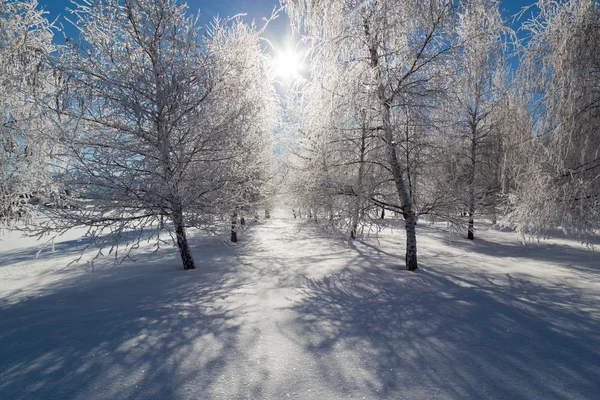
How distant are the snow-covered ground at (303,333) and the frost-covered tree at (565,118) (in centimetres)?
145

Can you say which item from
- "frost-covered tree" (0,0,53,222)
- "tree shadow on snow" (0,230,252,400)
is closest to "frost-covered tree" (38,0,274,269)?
"tree shadow on snow" (0,230,252,400)

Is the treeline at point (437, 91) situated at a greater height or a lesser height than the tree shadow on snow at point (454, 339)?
greater

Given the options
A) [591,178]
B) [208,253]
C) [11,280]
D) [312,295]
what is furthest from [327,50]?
[11,280]

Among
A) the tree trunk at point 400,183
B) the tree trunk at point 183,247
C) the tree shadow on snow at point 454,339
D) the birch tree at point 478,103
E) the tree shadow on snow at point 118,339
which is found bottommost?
the tree shadow on snow at point 118,339

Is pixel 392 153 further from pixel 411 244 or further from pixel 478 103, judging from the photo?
pixel 478 103

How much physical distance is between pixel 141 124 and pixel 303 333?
5.00m

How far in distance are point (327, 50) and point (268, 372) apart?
19.3 ft

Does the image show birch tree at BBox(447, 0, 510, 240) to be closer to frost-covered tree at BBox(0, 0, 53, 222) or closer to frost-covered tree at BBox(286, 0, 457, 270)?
frost-covered tree at BBox(286, 0, 457, 270)

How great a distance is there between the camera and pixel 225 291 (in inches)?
195

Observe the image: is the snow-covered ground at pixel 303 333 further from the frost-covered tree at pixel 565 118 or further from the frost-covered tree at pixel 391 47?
the frost-covered tree at pixel 391 47

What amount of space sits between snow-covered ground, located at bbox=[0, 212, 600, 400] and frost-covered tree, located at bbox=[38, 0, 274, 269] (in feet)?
4.93

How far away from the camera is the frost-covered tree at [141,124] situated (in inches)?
204

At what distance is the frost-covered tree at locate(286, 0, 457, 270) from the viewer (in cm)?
510

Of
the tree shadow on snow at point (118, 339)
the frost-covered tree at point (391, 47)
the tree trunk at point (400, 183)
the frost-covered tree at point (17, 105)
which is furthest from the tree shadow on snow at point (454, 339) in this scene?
the frost-covered tree at point (17, 105)
